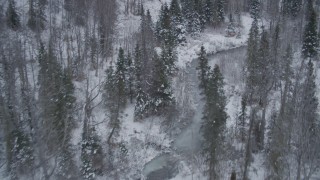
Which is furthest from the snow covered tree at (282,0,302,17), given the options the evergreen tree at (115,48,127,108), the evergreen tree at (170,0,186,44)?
the evergreen tree at (115,48,127,108)

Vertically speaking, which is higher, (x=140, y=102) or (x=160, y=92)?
(x=160, y=92)

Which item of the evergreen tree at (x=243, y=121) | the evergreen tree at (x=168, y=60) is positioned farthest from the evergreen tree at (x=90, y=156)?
the evergreen tree at (x=168, y=60)

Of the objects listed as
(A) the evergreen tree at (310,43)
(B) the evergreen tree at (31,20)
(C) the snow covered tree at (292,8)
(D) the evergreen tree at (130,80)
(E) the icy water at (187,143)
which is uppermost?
(C) the snow covered tree at (292,8)

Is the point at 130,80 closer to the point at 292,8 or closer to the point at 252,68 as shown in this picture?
the point at 252,68

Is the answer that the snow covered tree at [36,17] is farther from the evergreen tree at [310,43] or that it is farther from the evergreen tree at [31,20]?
the evergreen tree at [310,43]

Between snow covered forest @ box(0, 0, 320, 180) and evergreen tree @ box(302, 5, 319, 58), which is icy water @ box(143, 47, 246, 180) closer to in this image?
snow covered forest @ box(0, 0, 320, 180)

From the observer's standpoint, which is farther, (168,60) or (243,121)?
(168,60)

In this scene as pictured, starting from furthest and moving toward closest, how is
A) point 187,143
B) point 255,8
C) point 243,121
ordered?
point 255,8, point 187,143, point 243,121

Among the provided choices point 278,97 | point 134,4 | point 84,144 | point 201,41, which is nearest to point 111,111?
point 84,144

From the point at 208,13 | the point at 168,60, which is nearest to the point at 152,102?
the point at 168,60
